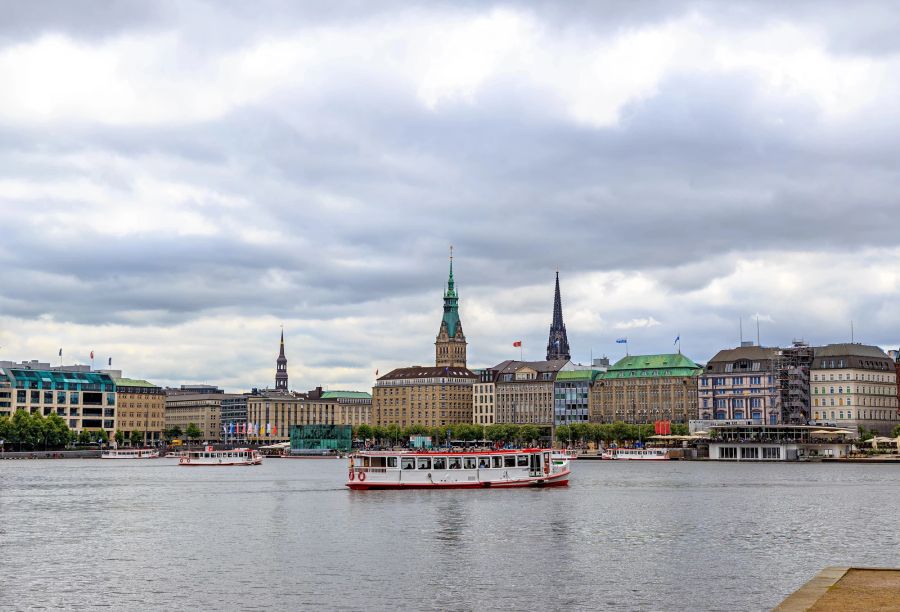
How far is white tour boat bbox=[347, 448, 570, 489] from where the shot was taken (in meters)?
117

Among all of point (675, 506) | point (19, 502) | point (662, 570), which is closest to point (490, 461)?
point (675, 506)

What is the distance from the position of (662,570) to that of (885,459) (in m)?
147

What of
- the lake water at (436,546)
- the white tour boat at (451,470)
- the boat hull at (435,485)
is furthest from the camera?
the white tour boat at (451,470)

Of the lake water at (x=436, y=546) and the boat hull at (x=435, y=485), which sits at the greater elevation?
the boat hull at (x=435, y=485)

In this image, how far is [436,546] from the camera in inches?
2630

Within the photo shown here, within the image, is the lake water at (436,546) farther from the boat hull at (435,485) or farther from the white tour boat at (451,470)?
the white tour boat at (451,470)

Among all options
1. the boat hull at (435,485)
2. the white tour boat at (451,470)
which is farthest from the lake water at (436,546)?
the white tour boat at (451,470)

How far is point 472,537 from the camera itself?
2803 inches

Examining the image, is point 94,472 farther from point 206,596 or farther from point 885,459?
point 206,596

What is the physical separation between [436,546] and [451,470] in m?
51.6

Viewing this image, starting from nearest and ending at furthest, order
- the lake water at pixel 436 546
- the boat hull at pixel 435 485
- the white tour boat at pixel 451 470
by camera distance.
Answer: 1. the lake water at pixel 436 546
2. the boat hull at pixel 435 485
3. the white tour boat at pixel 451 470

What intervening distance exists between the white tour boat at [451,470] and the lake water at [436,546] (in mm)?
3339

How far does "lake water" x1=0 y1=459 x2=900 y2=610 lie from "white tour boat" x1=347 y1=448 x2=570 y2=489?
334 cm

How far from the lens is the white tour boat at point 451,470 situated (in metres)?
117
